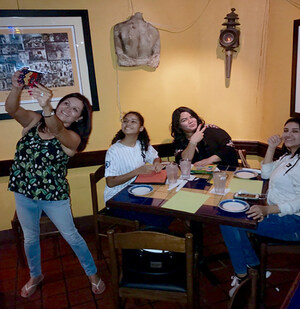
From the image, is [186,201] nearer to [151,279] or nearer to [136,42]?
[151,279]

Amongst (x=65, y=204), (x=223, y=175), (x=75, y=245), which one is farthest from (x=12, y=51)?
(x=223, y=175)

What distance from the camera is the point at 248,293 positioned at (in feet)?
3.43

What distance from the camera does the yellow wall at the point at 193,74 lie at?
269cm

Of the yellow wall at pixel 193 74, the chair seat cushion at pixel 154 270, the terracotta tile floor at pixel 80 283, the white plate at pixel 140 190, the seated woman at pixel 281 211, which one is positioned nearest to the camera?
the chair seat cushion at pixel 154 270

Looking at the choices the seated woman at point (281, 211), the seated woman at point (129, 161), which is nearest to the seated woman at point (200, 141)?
the seated woman at point (129, 161)

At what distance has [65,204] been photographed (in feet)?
6.38

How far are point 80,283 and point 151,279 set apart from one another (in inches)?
38.4

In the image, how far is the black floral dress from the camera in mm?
1814

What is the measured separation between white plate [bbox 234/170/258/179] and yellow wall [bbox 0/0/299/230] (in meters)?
0.99

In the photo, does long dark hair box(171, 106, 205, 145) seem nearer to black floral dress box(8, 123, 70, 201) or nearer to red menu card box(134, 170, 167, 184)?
red menu card box(134, 170, 167, 184)

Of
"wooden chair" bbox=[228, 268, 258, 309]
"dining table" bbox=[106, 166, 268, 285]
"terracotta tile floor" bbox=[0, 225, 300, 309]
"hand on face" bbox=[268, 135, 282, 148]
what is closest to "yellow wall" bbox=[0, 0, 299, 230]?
"terracotta tile floor" bbox=[0, 225, 300, 309]

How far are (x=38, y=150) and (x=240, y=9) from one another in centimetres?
233

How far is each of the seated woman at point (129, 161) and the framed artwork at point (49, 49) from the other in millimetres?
783

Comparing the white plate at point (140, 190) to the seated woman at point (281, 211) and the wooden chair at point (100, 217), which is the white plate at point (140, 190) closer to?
the wooden chair at point (100, 217)
